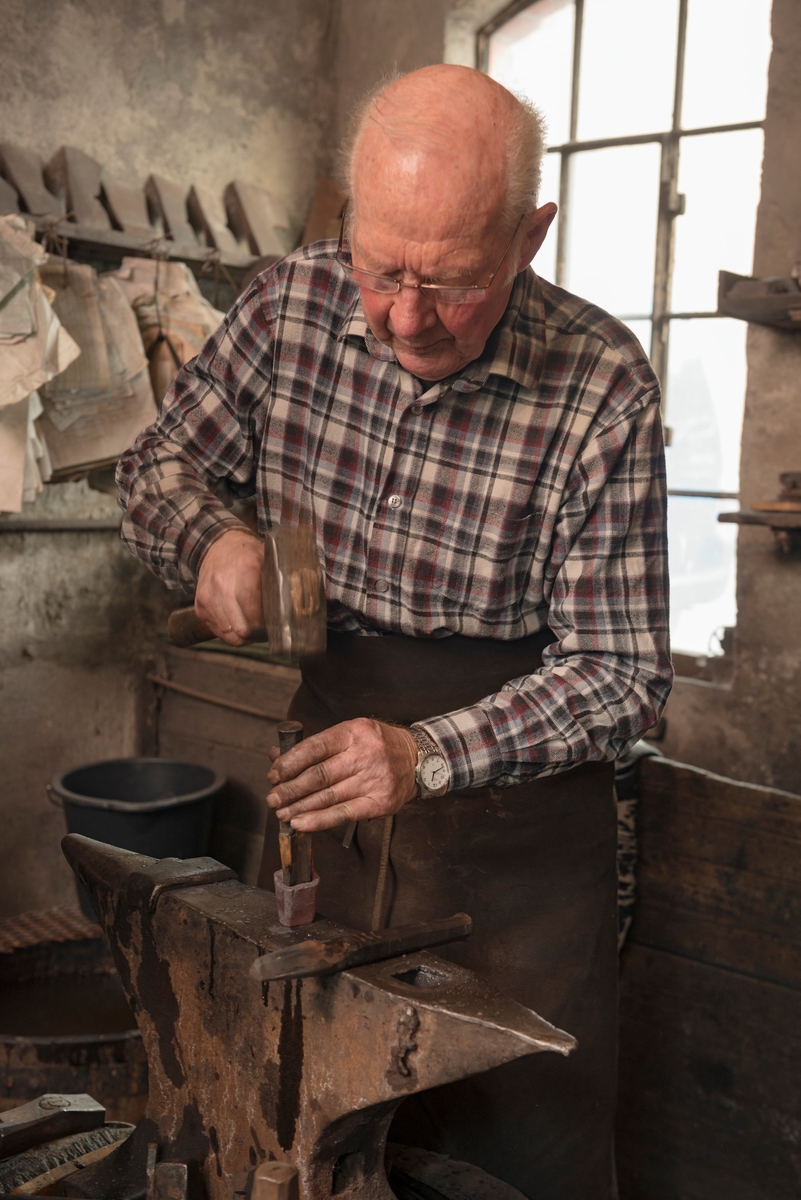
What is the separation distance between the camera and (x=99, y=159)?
3354 millimetres

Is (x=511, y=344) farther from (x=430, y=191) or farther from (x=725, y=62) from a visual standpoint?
(x=725, y=62)

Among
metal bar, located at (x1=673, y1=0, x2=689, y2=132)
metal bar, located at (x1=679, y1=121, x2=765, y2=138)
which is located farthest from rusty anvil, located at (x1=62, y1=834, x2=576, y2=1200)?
metal bar, located at (x1=673, y1=0, x2=689, y2=132)

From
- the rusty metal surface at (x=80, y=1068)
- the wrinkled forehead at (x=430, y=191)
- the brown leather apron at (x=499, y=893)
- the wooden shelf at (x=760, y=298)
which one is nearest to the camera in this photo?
the wrinkled forehead at (x=430, y=191)

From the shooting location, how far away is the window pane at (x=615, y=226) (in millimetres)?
3617

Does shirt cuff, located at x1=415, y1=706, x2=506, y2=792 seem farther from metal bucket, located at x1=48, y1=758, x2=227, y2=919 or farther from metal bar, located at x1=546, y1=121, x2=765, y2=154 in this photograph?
metal bar, located at x1=546, y1=121, x2=765, y2=154

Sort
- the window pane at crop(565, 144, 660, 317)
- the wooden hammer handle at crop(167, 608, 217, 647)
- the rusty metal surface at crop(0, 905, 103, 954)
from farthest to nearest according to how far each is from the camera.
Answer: the window pane at crop(565, 144, 660, 317) < the rusty metal surface at crop(0, 905, 103, 954) < the wooden hammer handle at crop(167, 608, 217, 647)

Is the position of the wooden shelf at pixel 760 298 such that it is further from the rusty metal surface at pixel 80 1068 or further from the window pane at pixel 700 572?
the rusty metal surface at pixel 80 1068

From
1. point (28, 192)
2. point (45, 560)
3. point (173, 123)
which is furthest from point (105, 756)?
point (173, 123)

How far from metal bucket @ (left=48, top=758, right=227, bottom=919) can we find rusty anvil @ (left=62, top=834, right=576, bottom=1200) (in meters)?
1.59

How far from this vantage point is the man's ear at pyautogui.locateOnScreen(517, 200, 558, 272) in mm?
1469

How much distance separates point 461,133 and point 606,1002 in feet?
4.55

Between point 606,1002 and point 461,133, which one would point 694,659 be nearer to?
point 606,1002

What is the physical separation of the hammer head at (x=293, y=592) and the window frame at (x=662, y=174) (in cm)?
227

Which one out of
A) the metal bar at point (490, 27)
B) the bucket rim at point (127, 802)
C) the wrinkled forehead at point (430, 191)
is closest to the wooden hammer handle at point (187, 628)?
the wrinkled forehead at point (430, 191)
